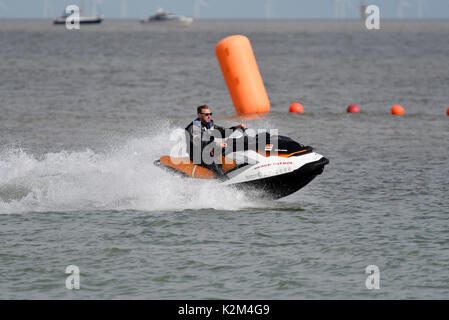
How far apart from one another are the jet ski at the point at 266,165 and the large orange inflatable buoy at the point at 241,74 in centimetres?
1109

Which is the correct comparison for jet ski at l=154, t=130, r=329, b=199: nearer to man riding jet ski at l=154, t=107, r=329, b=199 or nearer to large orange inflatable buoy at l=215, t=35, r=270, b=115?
man riding jet ski at l=154, t=107, r=329, b=199

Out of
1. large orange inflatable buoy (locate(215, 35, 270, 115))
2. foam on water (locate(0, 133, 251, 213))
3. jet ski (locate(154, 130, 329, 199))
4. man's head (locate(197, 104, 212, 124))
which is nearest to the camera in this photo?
jet ski (locate(154, 130, 329, 199))

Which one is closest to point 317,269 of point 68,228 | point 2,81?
point 68,228

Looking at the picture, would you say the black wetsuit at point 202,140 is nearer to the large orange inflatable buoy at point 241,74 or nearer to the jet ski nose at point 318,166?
the jet ski nose at point 318,166

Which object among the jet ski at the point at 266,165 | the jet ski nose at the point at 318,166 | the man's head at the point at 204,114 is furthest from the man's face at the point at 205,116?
the jet ski nose at the point at 318,166

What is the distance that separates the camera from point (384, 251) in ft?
36.9

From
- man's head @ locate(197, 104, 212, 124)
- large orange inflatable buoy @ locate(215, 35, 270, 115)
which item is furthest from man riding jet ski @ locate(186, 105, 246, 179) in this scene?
large orange inflatable buoy @ locate(215, 35, 270, 115)

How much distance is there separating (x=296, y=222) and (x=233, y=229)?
109 centimetres

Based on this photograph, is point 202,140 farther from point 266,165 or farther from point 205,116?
point 266,165

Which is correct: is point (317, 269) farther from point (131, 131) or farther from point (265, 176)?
point (131, 131)

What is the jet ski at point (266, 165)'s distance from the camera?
1316 cm

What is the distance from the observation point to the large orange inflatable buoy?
2439cm

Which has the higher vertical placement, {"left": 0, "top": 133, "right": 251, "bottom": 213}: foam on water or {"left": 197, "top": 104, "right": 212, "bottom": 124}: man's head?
{"left": 197, "top": 104, "right": 212, "bottom": 124}: man's head

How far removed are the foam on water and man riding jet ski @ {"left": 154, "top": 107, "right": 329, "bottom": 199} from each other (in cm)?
29
